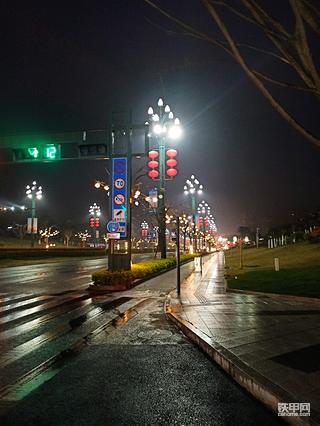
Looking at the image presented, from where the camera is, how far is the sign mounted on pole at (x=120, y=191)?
1981 centimetres

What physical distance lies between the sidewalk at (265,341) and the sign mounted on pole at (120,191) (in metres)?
7.76

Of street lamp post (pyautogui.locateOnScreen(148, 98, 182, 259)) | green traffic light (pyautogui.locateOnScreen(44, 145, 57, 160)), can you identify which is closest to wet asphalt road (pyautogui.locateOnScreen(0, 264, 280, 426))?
green traffic light (pyautogui.locateOnScreen(44, 145, 57, 160))

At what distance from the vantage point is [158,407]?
4527 mm

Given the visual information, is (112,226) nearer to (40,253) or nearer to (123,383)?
(123,383)

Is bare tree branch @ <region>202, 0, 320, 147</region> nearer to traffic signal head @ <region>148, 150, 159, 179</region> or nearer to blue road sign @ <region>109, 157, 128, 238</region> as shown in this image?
traffic signal head @ <region>148, 150, 159, 179</region>

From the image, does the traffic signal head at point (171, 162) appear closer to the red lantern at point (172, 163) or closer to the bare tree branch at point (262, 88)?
the red lantern at point (172, 163)

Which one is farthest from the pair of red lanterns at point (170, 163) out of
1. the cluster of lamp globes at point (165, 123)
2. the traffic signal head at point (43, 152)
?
the traffic signal head at point (43, 152)

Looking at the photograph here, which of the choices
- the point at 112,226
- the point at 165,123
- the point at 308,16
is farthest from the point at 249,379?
the point at 165,123

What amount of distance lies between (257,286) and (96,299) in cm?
676

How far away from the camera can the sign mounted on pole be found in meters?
19.8

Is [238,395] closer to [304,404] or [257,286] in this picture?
[304,404]

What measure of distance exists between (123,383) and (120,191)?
1503cm

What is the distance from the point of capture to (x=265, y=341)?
22.9ft

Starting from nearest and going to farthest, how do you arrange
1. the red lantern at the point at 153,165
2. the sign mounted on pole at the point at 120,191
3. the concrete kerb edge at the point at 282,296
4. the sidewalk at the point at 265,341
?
the sidewalk at the point at 265,341, the concrete kerb edge at the point at 282,296, the red lantern at the point at 153,165, the sign mounted on pole at the point at 120,191
